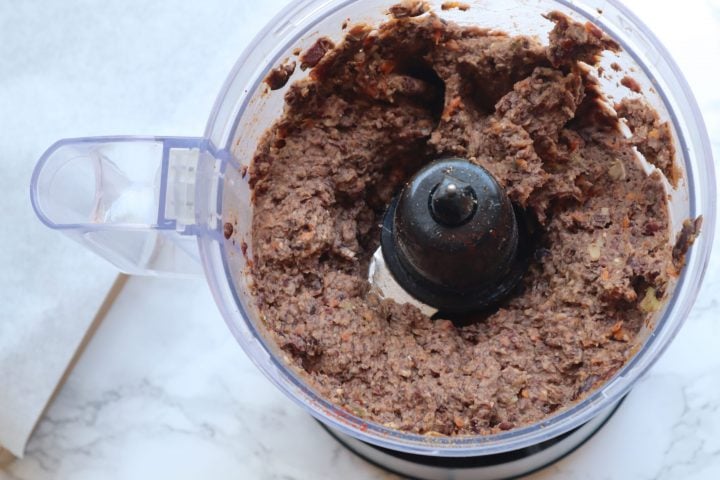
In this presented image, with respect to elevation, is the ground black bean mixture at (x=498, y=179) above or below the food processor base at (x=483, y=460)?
above

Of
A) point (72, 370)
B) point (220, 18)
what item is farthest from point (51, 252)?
point (220, 18)

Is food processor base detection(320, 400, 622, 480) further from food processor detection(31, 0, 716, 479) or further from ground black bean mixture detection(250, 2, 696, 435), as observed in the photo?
ground black bean mixture detection(250, 2, 696, 435)

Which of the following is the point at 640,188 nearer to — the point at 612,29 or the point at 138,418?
the point at 612,29

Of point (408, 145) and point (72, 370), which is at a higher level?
point (408, 145)

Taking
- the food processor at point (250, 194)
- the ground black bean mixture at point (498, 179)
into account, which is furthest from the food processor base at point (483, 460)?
the ground black bean mixture at point (498, 179)

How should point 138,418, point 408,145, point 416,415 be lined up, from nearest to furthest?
point 416,415
point 408,145
point 138,418

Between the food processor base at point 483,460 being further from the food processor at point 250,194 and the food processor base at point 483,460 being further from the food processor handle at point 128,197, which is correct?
the food processor handle at point 128,197
